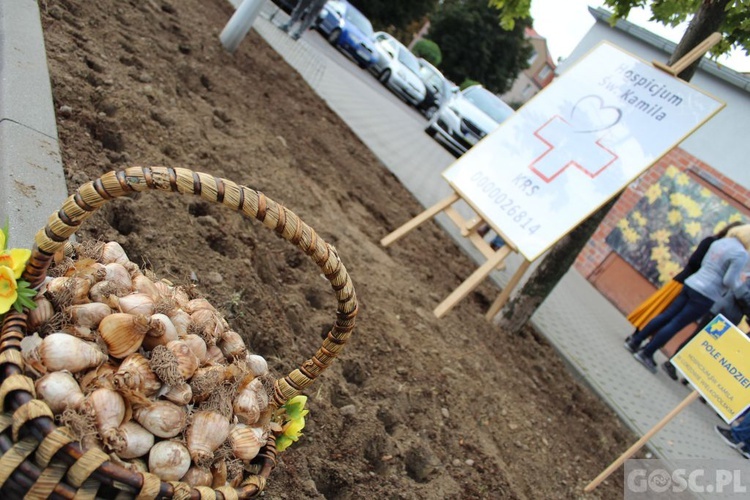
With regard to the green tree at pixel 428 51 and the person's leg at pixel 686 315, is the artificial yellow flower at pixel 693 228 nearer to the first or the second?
the person's leg at pixel 686 315

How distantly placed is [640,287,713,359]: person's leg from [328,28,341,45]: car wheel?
1214cm

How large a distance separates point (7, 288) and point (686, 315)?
6.49m

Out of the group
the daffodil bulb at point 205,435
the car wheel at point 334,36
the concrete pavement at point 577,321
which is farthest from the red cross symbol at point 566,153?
the car wheel at point 334,36

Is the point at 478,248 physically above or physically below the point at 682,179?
below

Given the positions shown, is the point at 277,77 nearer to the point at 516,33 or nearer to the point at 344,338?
the point at 344,338

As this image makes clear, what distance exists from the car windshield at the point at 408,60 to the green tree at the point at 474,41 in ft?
53.8

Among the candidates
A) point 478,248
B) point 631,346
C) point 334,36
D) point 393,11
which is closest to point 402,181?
point 478,248

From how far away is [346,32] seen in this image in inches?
609

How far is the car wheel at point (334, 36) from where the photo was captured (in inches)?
611

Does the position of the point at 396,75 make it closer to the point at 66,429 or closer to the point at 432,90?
the point at 432,90

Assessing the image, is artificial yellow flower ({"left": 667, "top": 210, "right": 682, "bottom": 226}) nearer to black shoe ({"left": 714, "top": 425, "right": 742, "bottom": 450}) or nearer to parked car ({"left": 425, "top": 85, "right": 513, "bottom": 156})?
black shoe ({"left": 714, "top": 425, "right": 742, "bottom": 450})

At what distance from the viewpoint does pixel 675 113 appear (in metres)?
4.02

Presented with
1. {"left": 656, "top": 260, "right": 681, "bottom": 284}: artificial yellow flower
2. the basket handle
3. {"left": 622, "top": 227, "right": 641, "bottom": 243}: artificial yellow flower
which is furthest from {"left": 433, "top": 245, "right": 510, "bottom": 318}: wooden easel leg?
{"left": 622, "top": 227, "right": 641, "bottom": 243}: artificial yellow flower

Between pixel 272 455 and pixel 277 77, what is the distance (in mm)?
5786
